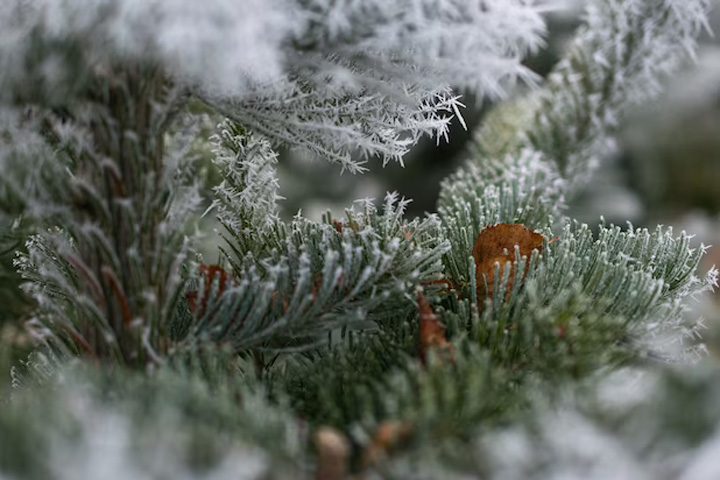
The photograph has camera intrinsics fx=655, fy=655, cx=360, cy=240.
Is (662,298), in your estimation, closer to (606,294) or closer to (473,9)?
(606,294)

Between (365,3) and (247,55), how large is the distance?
0.17 feet

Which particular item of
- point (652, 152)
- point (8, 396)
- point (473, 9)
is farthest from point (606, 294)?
point (652, 152)

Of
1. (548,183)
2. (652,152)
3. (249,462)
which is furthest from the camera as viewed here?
(652,152)

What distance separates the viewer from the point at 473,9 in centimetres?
25

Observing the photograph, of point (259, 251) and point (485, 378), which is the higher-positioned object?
point (259, 251)

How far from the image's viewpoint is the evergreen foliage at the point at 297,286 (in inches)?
7.7

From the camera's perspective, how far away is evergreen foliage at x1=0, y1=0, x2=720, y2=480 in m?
0.19

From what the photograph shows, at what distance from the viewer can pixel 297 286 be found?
0.29 meters

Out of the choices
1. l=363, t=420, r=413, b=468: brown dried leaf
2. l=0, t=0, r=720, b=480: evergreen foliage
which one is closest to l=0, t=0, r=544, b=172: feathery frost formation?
l=0, t=0, r=720, b=480: evergreen foliage

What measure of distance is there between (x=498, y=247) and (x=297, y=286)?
0.11m

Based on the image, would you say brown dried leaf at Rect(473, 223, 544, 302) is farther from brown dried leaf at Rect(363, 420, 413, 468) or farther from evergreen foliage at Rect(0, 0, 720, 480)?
brown dried leaf at Rect(363, 420, 413, 468)

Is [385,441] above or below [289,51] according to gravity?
below

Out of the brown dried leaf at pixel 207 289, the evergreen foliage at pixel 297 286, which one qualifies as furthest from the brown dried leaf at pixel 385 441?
the brown dried leaf at pixel 207 289

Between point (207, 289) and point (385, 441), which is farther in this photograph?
point (207, 289)
